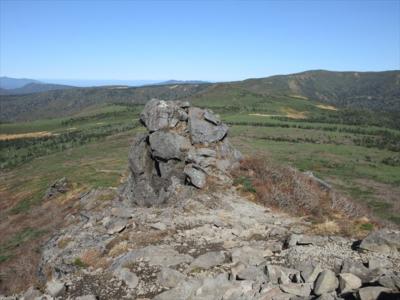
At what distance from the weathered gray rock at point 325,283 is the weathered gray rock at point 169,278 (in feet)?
16.3

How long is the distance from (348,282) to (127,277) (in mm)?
8125

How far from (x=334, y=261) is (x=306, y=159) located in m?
71.0

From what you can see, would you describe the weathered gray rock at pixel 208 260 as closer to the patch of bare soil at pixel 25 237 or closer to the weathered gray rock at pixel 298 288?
the weathered gray rock at pixel 298 288

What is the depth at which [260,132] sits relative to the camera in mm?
123688

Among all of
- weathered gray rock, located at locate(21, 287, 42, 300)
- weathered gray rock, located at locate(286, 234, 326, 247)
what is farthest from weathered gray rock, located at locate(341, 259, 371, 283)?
weathered gray rock, located at locate(21, 287, 42, 300)

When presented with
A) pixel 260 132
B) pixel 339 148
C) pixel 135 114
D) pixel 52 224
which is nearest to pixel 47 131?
pixel 135 114

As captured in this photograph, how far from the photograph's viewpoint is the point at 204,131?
31344mm

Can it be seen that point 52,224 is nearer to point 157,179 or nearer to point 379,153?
point 157,179

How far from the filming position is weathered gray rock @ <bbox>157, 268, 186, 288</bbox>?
15258 mm

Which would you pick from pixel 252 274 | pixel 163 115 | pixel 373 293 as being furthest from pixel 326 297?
pixel 163 115

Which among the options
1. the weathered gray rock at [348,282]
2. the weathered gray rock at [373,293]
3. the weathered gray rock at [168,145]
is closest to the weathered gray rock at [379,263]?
the weathered gray rock at [348,282]

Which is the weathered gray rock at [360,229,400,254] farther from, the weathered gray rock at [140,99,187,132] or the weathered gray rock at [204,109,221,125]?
the weathered gray rock at [140,99,187,132]

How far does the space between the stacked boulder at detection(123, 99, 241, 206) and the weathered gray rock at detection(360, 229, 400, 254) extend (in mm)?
12734

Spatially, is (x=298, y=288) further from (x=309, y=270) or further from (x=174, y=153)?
(x=174, y=153)
